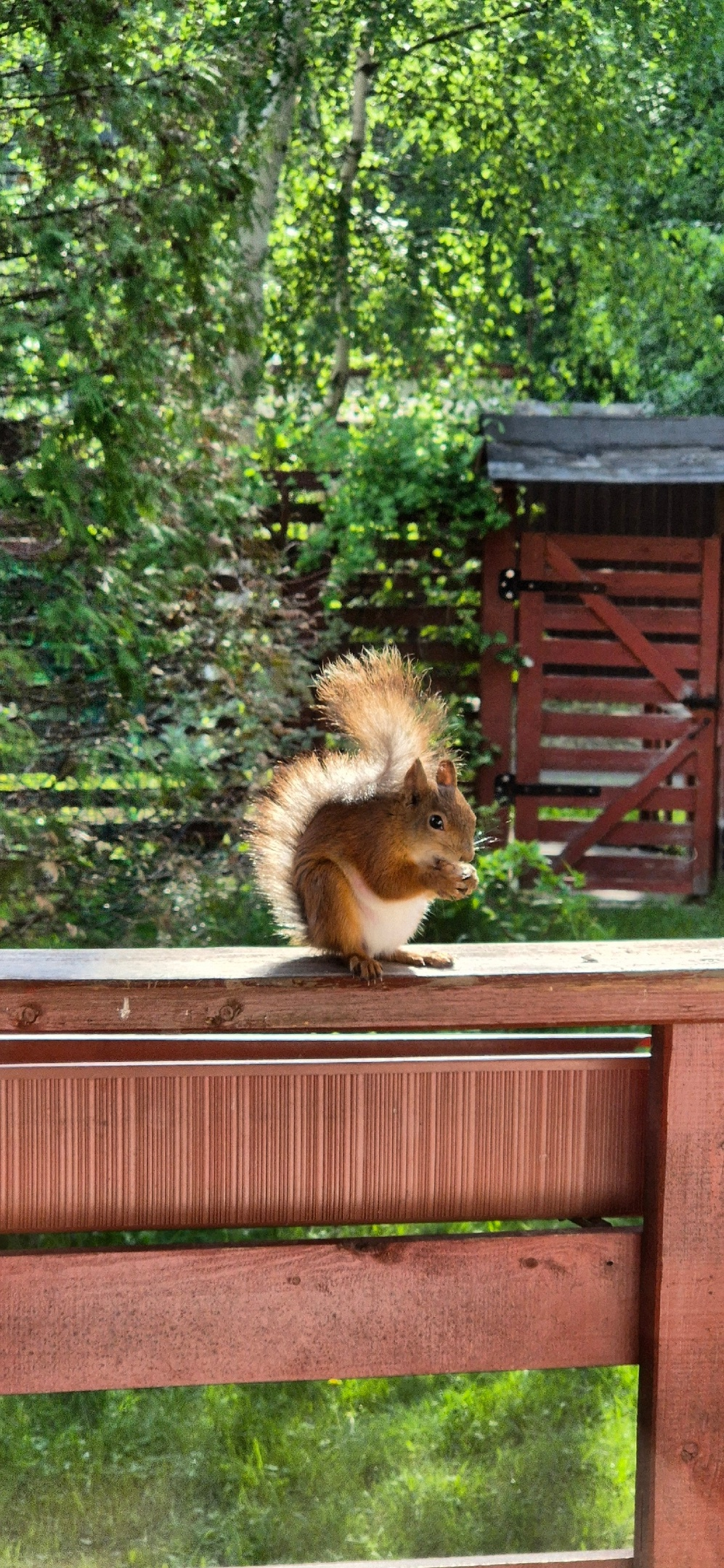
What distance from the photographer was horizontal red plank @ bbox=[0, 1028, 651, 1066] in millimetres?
842

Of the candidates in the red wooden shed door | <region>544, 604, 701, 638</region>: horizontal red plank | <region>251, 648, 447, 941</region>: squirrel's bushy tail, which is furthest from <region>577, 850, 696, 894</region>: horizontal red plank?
<region>251, 648, 447, 941</region>: squirrel's bushy tail

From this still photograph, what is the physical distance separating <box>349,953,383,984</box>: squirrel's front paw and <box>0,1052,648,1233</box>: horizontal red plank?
0.18 feet

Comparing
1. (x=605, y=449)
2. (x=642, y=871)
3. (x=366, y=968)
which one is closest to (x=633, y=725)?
(x=642, y=871)

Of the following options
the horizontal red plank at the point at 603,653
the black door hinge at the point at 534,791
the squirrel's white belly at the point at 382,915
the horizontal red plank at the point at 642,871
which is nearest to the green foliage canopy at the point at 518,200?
the horizontal red plank at the point at 603,653

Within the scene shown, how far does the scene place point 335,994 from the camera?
0.82 meters

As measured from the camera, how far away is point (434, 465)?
394cm

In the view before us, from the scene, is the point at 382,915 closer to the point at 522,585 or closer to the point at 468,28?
the point at 522,585

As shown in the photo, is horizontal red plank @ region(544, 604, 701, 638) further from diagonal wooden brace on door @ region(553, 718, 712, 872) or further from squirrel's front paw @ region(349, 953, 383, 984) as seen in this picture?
squirrel's front paw @ region(349, 953, 383, 984)

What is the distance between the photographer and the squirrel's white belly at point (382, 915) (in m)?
0.99

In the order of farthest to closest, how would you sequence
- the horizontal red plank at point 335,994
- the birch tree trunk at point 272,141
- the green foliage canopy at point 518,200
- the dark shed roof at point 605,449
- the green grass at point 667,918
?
the green foliage canopy at point 518,200
the dark shed roof at point 605,449
the green grass at point 667,918
the birch tree trunk at point 272,141
the horizontal red plank at point 335,994

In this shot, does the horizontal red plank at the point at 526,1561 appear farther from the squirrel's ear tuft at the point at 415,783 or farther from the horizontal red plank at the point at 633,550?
the horizontal red plank at the point at 633,550

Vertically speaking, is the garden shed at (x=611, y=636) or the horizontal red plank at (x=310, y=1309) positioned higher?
the garden shed at (x=611, y=636)

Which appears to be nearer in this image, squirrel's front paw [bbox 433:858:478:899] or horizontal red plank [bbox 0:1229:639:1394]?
horizontal red plank [bbox 0:1229:639:1394]

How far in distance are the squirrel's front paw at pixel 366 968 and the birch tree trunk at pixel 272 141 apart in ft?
9.18
